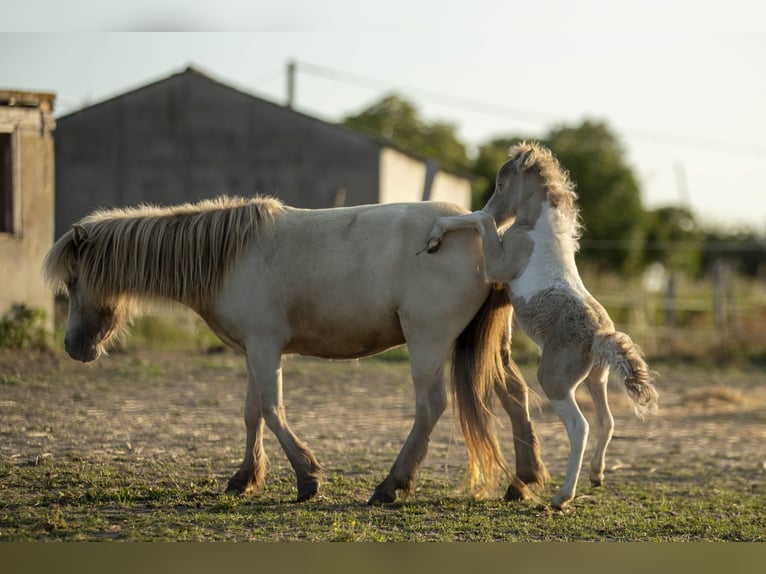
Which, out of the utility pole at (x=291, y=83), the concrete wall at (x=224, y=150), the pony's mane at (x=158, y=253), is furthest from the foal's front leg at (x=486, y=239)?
the utility pole at (x=291, y=83)

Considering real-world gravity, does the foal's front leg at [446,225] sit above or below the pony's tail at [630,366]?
above

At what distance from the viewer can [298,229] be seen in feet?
21.2

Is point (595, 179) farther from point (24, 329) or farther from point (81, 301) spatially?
point (81, 301)

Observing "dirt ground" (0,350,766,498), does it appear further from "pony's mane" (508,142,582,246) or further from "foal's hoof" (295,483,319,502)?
"pony's mane" (508,142,582,246)

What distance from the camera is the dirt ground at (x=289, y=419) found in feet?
23.7

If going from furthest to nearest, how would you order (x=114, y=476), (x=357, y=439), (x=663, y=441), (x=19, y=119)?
(x=19, y=119) < (x=663, y=441) < (x=357, y=439) < (x=114, y=476)

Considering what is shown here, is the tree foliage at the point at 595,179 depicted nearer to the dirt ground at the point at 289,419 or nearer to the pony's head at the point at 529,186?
the dirt ground at the point at 289,419

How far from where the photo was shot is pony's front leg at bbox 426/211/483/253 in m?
6.07

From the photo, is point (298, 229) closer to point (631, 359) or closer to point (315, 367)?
point (631, 359)

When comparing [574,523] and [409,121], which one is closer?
[574,523]

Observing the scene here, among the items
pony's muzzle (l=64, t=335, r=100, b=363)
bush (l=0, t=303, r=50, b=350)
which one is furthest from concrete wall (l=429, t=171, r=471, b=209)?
pony's muzzle (l=64, t=335, r=100, b=363)

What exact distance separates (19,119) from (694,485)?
27.9 feet

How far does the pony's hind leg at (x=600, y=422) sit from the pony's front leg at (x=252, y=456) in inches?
81.9

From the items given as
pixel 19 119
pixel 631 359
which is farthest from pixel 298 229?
pixel 19 119
